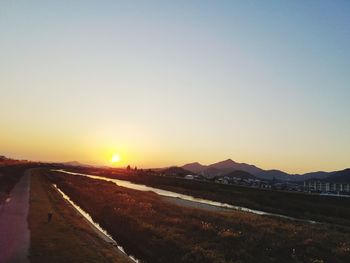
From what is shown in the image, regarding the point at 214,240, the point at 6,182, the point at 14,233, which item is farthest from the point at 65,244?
the point at 6,182

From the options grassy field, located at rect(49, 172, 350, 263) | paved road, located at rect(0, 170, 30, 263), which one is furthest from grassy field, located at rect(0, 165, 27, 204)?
grassy field, located at rect(49, 172, 350, 263)

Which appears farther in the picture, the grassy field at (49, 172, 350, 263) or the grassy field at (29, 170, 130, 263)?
the grassy field at (49, 172, 350, 263)

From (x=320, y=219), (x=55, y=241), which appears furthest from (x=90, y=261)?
(x=320, y=219)

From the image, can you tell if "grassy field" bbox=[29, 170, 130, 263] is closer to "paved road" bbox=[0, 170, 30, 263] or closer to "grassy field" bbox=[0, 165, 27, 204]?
"paved road" bbox=[0, 170, 30, 263]

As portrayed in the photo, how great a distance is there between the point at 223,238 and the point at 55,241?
456 inches

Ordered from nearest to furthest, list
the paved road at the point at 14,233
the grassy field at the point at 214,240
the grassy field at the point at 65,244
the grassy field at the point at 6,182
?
the paved road at the point at 14,233 < the grassy field at the point at 65,244 < the grassy field at the point at 214,240 < the grassy field at the point at 6,182

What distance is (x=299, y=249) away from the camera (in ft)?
92.5

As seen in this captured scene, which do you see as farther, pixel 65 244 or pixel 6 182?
pixel 6 182

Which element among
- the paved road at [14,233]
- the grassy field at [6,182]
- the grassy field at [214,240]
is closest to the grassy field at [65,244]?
the paved road at [14,233]

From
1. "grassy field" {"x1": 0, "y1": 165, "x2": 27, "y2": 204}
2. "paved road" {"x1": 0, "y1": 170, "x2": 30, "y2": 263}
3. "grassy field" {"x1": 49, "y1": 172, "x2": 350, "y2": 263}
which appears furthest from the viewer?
"grassy field" {"x1": 0, "y1": 165, "x2": 27, "y2": 204}

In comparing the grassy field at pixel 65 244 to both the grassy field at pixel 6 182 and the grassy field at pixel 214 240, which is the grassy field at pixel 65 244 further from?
the grassy field at pixel 6 182

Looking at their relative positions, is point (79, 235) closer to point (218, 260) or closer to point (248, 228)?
point (218, 260)

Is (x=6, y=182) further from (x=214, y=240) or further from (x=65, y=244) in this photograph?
(x=214, y=240)

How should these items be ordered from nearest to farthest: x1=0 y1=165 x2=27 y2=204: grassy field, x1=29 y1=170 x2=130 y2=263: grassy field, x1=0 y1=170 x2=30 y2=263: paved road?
x1=0 y1=170 x2=30 y2=263: paved road, x1=29 y1=170 x2=130 y2=263: grassy field, x1=0 y1=165 x2=27 y2=204: grassy field
